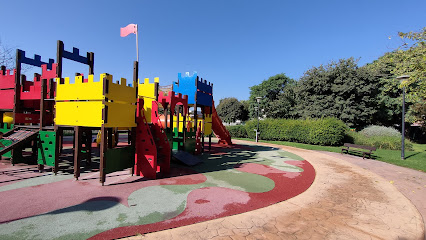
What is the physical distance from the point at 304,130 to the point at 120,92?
798 inches

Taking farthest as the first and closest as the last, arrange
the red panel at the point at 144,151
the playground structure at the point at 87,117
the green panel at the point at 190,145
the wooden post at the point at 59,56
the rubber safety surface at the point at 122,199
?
the green panel at the point at 190,145 < the wooden post at the point at 59,56 < the red panel at the point at 144,151 < the playground structure at the point at 87,117 < the rubber safety surface at the point at 122,199

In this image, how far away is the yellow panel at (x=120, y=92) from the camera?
573 cm

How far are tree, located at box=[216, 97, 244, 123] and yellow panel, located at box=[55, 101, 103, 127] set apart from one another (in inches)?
2182

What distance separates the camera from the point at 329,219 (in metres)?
4.19

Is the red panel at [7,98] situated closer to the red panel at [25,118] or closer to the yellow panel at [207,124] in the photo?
the red panel at [25,118]

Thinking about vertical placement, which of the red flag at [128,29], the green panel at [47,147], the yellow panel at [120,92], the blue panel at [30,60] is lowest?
the green panel at [47,147]

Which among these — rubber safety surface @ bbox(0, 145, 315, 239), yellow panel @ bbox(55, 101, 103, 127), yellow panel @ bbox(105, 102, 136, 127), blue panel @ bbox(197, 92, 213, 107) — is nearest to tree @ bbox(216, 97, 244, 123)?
blue panel @ bbox(197, 92, 213, 107)

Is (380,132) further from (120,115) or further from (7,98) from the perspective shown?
(7,98)

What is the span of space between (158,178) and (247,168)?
3943mm

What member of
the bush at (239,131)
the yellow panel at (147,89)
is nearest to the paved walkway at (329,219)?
the yellow panel at (147,89)

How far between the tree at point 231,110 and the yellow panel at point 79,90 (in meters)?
55.4

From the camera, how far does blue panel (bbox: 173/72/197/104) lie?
12.0 m

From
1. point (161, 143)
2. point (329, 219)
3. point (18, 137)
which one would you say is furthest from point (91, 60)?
point (329, 219)

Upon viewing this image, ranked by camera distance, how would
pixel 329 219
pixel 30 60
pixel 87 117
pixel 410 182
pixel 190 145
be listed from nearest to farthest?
pixel 329 219 < pixel 87 117 < pixel 410 182 < pixel 30 60 < pixel 190 145
